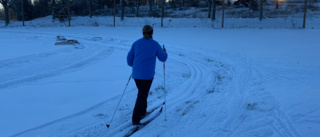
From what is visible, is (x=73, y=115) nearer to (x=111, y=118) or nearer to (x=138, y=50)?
(x=111, y=118)

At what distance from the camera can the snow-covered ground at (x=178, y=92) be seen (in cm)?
450

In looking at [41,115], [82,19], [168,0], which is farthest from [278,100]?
[168,0]

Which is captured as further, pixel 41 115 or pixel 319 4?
pixel 319 4

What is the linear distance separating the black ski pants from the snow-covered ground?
258 millimetres

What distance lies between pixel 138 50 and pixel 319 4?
40.6m

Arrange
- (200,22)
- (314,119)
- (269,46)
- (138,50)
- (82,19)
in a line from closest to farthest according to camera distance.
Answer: (138,50)
(314,119)
(269,46)
(200,22)
(82,19)

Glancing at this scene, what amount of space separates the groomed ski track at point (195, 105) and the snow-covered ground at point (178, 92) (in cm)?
2

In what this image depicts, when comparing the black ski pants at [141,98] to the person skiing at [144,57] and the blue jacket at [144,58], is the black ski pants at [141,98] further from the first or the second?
the blue jacket at [144,58]

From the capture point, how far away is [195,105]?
5617 mm

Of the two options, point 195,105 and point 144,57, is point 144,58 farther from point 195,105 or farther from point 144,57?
point 195,105

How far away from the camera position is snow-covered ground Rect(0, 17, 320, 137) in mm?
4496

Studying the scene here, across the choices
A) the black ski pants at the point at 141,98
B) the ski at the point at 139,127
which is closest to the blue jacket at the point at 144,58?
the black ski pants at the point at 141,98

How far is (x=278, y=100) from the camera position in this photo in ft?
18.5

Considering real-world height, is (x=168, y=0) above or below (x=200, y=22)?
above
